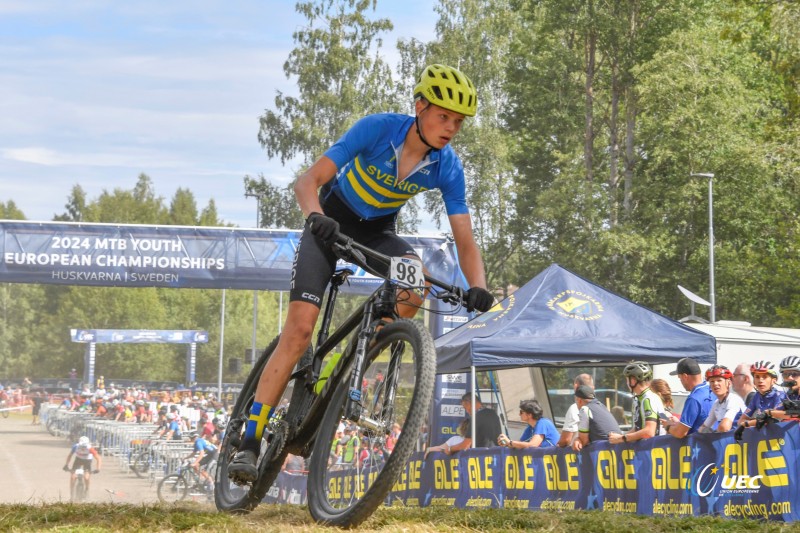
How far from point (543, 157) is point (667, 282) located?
10.2 m

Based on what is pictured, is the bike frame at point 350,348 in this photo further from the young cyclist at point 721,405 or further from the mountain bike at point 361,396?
the young cyclist at point 721,405

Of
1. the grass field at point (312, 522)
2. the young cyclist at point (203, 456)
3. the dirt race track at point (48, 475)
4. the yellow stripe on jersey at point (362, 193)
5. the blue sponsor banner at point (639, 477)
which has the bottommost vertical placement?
the dirt race track at point (48, 475)

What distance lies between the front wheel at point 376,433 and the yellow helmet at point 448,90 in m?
1.16

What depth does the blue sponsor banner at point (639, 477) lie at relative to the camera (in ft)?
26.6

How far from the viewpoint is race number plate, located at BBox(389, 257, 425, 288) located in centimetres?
503

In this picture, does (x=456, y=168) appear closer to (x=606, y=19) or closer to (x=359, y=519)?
(x=359, y=519)

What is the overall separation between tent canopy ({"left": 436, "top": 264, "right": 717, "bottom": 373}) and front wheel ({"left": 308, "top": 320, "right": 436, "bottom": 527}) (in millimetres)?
7151

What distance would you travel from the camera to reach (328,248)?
5438 millimetres

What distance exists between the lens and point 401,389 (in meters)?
5.00

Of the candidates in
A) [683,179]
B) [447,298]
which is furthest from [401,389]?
[683,179]

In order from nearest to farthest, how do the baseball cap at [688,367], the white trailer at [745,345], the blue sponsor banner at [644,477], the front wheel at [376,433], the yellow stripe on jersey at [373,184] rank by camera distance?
the front wheel at [376,433] < the yellow stripe on jersey at [373,184] < the blue sponsor banner at [644,477] < the baseball cap at [688,367] < the white trailer at [745,345]

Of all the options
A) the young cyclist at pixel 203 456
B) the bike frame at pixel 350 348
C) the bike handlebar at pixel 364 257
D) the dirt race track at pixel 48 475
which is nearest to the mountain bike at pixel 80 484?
the dirt race track at pixel 48 475

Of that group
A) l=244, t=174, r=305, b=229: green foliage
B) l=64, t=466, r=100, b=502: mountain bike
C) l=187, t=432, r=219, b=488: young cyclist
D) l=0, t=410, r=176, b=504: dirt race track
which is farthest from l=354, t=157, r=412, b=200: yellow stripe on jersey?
l=244, t=174, r=305, b=229: green foliage

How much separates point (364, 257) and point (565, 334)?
7.98 meters
